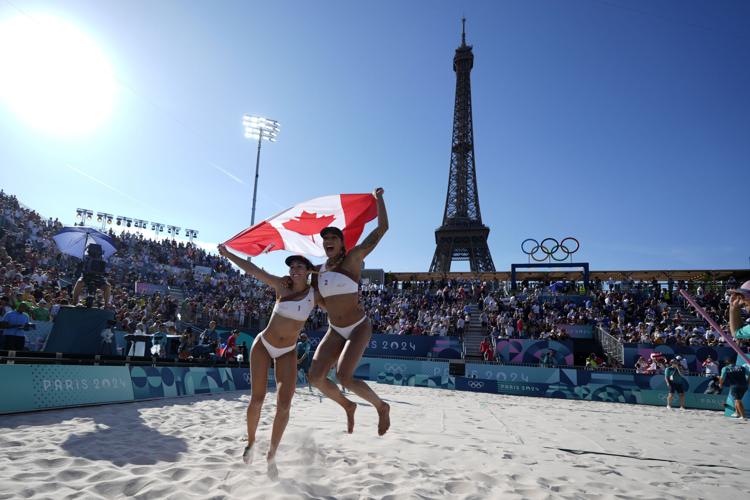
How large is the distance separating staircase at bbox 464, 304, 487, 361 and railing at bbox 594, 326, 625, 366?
17.7ft

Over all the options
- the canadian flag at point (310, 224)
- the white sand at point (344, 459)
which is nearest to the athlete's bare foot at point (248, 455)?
the white sand at point (344, 459)

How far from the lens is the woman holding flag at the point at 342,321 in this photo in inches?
181

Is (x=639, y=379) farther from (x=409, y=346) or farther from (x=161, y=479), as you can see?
(x=161, y=479)

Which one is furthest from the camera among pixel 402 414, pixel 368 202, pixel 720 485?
pixel 402 414

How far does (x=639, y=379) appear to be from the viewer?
16219mm

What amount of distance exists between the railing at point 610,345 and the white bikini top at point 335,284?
17.8 metres

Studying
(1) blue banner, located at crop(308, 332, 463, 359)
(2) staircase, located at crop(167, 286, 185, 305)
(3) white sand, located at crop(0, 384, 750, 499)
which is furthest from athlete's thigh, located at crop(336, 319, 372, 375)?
(2) staircase, located at crop(167, 286, 185, 305)

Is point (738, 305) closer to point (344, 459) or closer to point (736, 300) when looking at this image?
point (736, 300)

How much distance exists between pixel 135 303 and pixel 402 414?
49.9 feet

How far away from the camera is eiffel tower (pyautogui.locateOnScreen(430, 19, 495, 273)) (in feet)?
156

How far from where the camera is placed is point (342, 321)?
477 centimetres

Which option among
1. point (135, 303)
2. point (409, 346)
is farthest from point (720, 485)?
point (135, 303)

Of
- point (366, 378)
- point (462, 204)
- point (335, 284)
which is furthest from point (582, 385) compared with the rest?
point (462, 204)

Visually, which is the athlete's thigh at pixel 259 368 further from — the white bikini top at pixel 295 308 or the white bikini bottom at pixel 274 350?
the white bikini top at pixel 295 308
